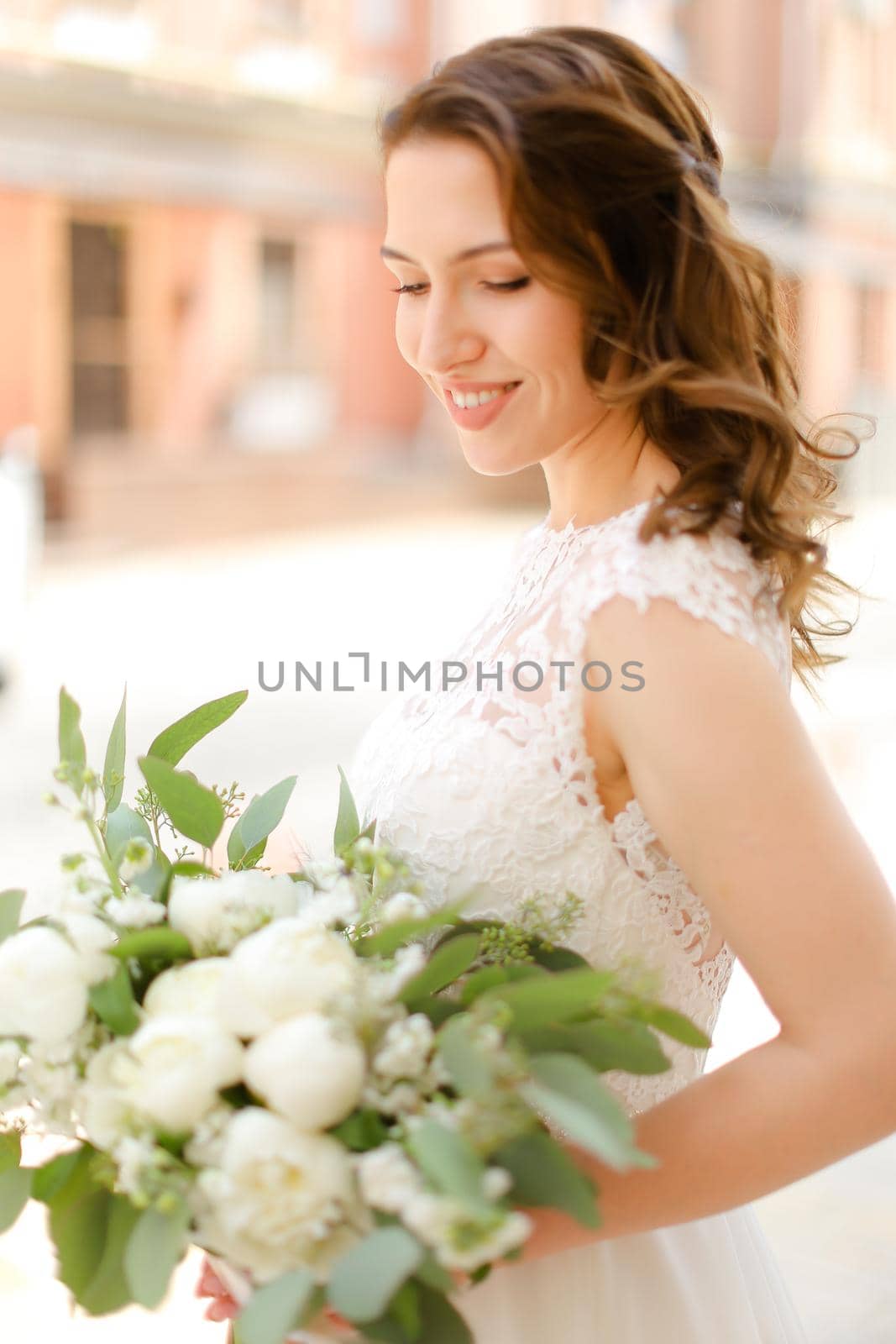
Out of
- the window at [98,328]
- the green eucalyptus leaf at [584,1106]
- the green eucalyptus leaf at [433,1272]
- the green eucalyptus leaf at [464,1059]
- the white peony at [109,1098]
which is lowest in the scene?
the window at [98,328]


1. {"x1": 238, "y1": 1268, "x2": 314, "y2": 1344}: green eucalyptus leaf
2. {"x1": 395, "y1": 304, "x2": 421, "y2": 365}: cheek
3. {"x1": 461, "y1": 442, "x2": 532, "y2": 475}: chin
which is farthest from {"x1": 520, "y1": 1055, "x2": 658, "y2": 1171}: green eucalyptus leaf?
{"x1": 395, "y1": 304, "x2": 421, "y2": 365}: cheek

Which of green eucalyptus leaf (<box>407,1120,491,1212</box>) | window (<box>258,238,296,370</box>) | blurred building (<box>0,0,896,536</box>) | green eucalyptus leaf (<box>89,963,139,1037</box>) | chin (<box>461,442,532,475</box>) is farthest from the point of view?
window (<box>258,238,296,370</box>)

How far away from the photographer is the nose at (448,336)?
4.84ft

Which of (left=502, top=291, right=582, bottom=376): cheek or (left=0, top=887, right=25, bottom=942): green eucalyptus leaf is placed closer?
(left=0, top=887, right=25, bottom=942): green eucalyptus leaf

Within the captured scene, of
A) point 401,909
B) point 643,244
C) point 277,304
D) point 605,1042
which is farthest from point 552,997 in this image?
point 277,304

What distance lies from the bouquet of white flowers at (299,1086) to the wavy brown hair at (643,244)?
0.46m

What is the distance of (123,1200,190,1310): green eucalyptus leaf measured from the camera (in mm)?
1111

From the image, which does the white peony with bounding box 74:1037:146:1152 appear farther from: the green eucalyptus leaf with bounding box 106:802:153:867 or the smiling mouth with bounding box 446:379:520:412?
the smiling mouth with bounding box 446:379:520:412

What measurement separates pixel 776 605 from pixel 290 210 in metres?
17.0

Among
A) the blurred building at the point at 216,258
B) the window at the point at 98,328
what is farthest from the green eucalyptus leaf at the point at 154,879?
the window at the point at 98,328

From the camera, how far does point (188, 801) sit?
1400 mm

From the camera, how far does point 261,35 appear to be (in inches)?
674

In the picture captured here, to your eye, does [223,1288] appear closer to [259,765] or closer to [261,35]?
[259,765]

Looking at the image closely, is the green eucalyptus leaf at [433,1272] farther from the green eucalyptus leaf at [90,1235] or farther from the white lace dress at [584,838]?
the white lace dress at [584,838]
